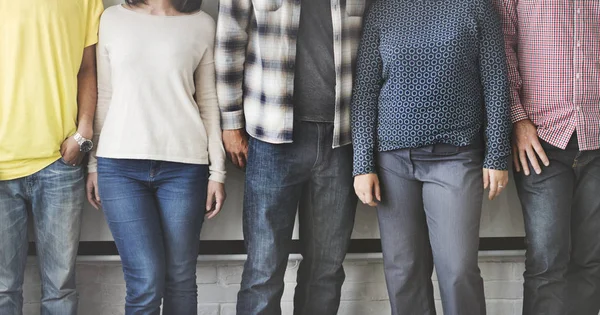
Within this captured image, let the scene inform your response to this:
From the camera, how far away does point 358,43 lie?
205 cm

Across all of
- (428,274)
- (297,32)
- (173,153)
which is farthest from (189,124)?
(428,274)

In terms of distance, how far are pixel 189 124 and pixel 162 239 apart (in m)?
0.39

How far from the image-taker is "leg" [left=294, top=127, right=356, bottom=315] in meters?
2.07

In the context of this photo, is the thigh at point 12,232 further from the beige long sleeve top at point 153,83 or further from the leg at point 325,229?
the leg at point 325,229

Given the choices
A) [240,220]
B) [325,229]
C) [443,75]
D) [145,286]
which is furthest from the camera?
[240,220]

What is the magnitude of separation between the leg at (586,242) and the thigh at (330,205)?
77 centimetres

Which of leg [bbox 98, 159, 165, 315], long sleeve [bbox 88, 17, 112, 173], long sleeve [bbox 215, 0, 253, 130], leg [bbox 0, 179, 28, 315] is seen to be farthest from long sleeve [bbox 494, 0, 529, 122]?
leg [bbox 0, 179, 28, 315]

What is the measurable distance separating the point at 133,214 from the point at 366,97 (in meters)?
0.83

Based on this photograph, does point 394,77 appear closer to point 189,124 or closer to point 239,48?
point 239,48

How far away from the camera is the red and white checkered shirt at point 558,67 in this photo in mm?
2051

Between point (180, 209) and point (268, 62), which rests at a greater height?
point (268, 62)

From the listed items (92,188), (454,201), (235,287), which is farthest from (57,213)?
(454,201)

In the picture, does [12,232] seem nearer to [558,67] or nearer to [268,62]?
[268,62]

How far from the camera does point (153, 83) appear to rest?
6.58 ft
